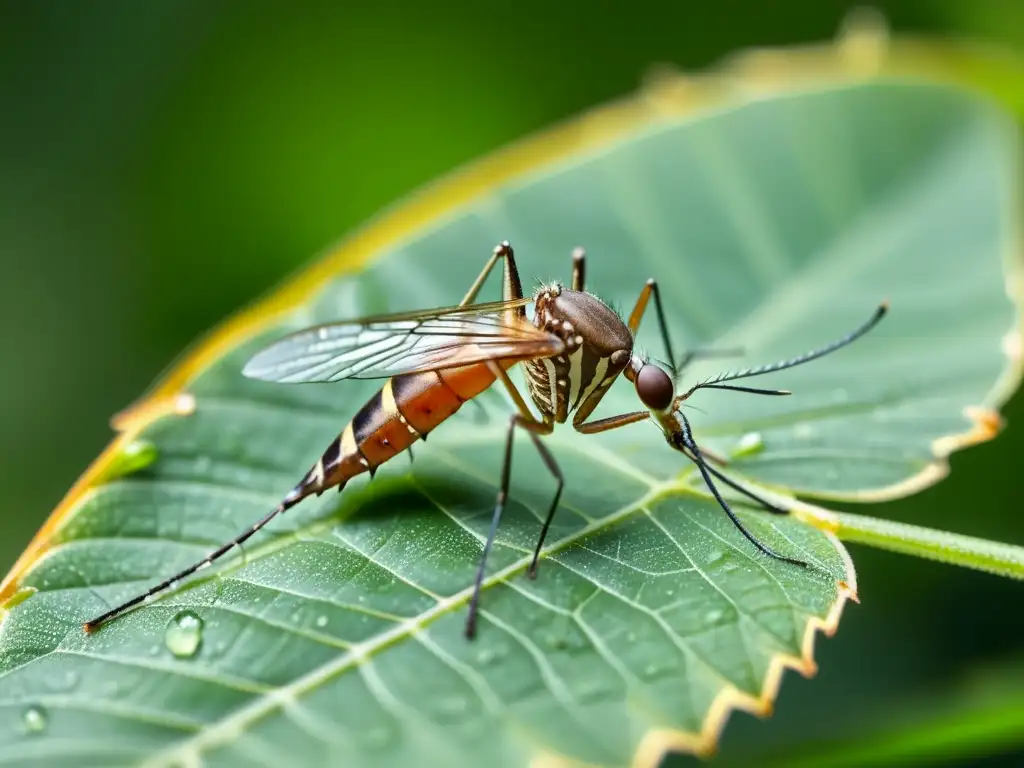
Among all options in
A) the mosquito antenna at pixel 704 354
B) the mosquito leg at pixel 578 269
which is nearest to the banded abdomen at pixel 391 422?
the mosquito leg at pixel 578 269

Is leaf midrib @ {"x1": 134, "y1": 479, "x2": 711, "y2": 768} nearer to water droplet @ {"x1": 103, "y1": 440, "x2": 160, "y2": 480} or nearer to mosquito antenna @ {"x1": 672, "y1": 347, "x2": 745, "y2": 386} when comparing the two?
water droplet @ {"x1": 103, "y1": 440, "x2": 160, "y2": 480}

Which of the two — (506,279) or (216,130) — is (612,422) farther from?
(216,130)

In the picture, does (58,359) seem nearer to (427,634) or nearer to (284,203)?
(284,203)

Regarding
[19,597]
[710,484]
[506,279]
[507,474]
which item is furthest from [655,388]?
[19,597]

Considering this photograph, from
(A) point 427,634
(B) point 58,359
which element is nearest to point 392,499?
(A) point 427,634

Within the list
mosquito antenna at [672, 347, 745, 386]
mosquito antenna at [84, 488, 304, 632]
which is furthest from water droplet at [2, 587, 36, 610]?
mosquito antenna at [672, 347, 745, 386]

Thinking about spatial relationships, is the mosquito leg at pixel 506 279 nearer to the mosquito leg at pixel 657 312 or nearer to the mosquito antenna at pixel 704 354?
the mosquito leg at pixel 657 312
